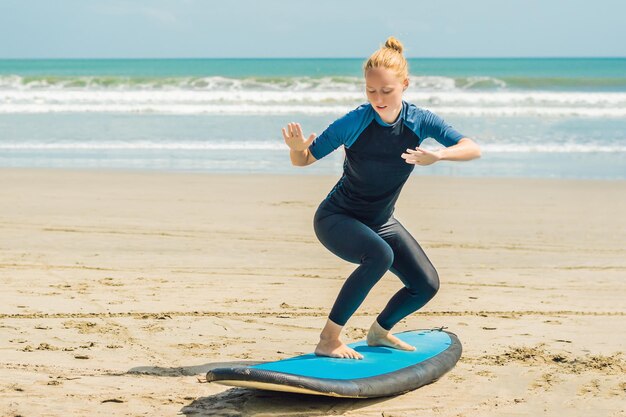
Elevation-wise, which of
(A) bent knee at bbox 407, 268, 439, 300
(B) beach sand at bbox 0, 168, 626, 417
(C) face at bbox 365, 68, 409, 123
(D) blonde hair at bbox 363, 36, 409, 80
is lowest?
(B) beach sand at bbox 0, 168, 626, 417

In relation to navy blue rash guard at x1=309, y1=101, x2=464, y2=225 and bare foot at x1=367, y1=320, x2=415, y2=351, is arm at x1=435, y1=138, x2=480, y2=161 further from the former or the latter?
bare foot at x1=367, y1=320, x2=415, y2=351

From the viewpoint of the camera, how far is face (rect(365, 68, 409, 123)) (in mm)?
4191

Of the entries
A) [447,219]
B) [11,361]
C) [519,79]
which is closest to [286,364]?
[11,361]

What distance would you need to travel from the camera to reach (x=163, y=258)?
7.55m

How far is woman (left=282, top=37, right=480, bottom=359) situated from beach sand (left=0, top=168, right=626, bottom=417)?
57 centimetres

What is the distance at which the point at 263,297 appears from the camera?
6.25 metres

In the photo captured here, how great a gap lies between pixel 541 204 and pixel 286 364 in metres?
7.06

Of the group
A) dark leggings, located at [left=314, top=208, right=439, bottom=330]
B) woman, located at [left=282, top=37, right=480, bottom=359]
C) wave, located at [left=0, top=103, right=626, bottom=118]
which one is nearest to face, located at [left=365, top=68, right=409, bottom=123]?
woman, located at [left=282, top=37, right=480, bottom=359]

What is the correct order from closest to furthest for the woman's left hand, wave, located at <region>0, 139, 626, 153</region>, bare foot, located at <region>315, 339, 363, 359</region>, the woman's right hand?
the woman's left hand < the woman's right hand < bare foot, located at <region>315, 339, 363, 359</region> < wave, located at <region>0, 139, 626, 153</region>

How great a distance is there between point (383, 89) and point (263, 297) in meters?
2.46

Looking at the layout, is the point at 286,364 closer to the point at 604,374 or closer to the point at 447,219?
the point at 604,374

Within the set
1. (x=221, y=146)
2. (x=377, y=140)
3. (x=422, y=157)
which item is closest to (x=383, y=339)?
(x=377, y=140)

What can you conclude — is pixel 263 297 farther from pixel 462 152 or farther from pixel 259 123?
pixel 259 123

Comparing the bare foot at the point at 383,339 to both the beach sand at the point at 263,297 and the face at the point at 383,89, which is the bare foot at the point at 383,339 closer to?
the beach sand at the point at 263,297
